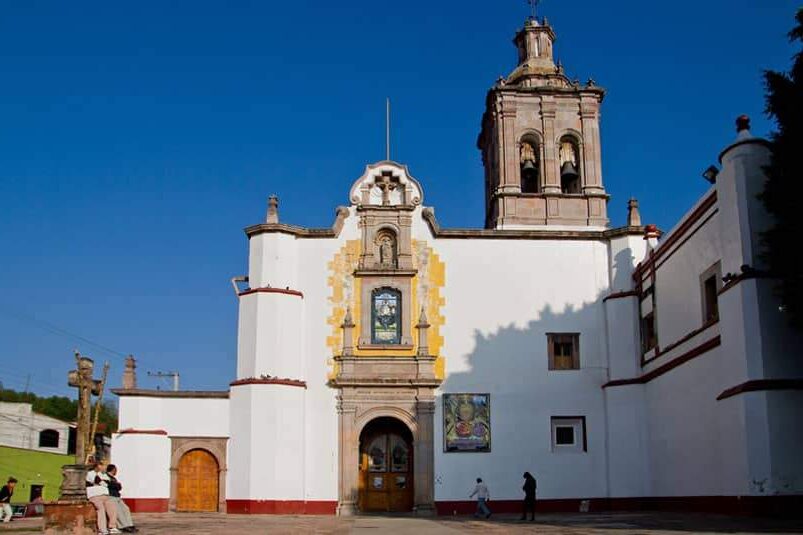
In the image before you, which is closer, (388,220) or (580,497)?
(580,497)

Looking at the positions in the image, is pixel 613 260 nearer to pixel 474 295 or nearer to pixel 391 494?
pixel 474 295

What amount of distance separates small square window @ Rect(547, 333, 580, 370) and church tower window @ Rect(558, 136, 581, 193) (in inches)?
234

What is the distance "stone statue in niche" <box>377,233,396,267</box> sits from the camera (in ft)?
103

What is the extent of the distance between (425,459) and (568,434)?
4575mm

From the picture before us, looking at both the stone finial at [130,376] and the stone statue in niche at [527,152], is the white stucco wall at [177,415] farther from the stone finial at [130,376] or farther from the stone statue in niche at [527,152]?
the stone statue in niche at [527,152]

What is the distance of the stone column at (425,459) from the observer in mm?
29203

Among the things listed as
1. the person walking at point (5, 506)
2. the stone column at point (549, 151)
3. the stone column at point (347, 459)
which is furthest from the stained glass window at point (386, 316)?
the person walking at point (5, 506)

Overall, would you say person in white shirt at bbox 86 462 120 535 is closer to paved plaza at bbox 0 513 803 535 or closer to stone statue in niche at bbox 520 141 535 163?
paved plaza at bbox 0 513 803 535

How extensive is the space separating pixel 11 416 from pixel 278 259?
3778cm

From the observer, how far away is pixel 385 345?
30.5 metres

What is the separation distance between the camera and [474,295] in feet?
102

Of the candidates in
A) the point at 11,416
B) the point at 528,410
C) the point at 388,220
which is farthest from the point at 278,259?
the point at 11,416

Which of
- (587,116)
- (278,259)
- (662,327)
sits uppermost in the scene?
(587,116)

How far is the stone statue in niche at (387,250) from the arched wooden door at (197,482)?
26.7 ft
